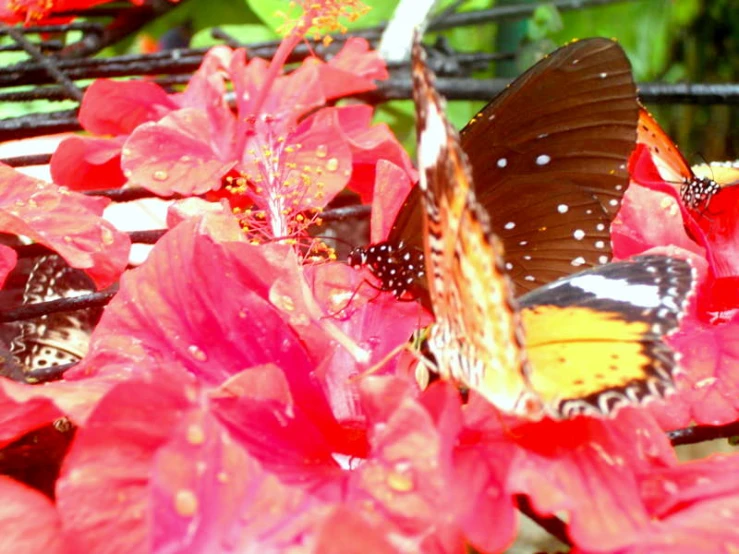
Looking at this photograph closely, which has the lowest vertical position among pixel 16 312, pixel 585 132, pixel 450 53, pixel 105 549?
pixel 105 549

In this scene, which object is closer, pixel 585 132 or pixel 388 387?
pixel 388 387

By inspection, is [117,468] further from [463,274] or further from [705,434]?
[705,434]

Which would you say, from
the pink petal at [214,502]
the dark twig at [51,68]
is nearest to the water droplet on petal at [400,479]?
the pink petal at [214,502]

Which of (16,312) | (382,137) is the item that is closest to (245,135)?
(382,137)

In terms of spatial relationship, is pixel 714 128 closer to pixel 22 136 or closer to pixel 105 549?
pixel 22 136

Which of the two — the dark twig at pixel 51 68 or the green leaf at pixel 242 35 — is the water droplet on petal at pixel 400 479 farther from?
the green leaf at pixel 242 35

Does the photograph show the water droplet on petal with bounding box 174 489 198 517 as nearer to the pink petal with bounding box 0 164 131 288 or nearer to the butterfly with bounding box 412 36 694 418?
the butterfly with bounding box 412 36 694 418

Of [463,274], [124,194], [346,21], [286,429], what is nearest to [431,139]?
[463,274]
